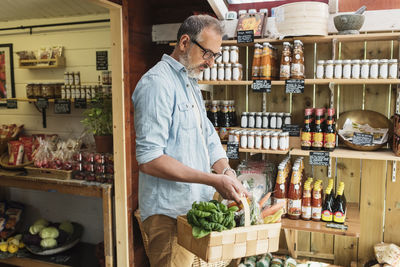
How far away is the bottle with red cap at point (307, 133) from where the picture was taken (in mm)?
2535

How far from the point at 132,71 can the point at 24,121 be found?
1.70m

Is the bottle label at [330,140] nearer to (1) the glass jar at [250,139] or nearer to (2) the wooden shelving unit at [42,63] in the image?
(1) the glass jar at [250,139]

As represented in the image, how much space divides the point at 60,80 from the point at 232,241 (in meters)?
2.90

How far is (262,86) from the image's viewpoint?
2.50 metres

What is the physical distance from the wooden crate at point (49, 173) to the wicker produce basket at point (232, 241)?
5.99 ft

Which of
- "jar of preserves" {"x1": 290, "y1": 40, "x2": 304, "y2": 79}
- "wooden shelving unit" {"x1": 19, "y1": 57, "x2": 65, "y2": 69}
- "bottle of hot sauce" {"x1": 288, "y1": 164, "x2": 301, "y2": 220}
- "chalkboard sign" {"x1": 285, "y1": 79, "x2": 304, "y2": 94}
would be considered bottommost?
"bottle of hot sauce" {"x1": 288, "y1": 164, "x2": 301, "y2": 220}

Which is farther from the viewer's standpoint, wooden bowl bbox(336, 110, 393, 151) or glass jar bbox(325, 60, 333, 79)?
wooden bowl bbox(336, 110, 393, 151)

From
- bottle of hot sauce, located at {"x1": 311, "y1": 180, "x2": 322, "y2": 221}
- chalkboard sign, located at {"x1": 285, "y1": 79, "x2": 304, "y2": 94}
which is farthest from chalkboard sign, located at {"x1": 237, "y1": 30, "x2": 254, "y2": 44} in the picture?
bottle of hot sauce, located at {"x1": 311, "y1": 180, "x2": 322, "y2": 221}

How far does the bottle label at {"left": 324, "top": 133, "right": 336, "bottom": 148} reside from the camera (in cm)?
247

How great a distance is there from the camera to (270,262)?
9.05 ft

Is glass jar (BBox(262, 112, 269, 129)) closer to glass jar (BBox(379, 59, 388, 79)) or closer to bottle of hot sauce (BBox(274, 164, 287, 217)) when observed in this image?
bottle of hot sauce (BBox(274, 164, 287, 217))

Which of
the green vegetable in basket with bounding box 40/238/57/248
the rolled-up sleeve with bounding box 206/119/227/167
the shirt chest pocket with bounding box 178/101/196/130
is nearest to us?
the shirt chest pocket with bounding box 178/101/196/130

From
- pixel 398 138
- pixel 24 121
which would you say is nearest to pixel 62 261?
pixel 24 121

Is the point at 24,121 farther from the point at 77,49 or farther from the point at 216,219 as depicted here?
the point at 216,219
